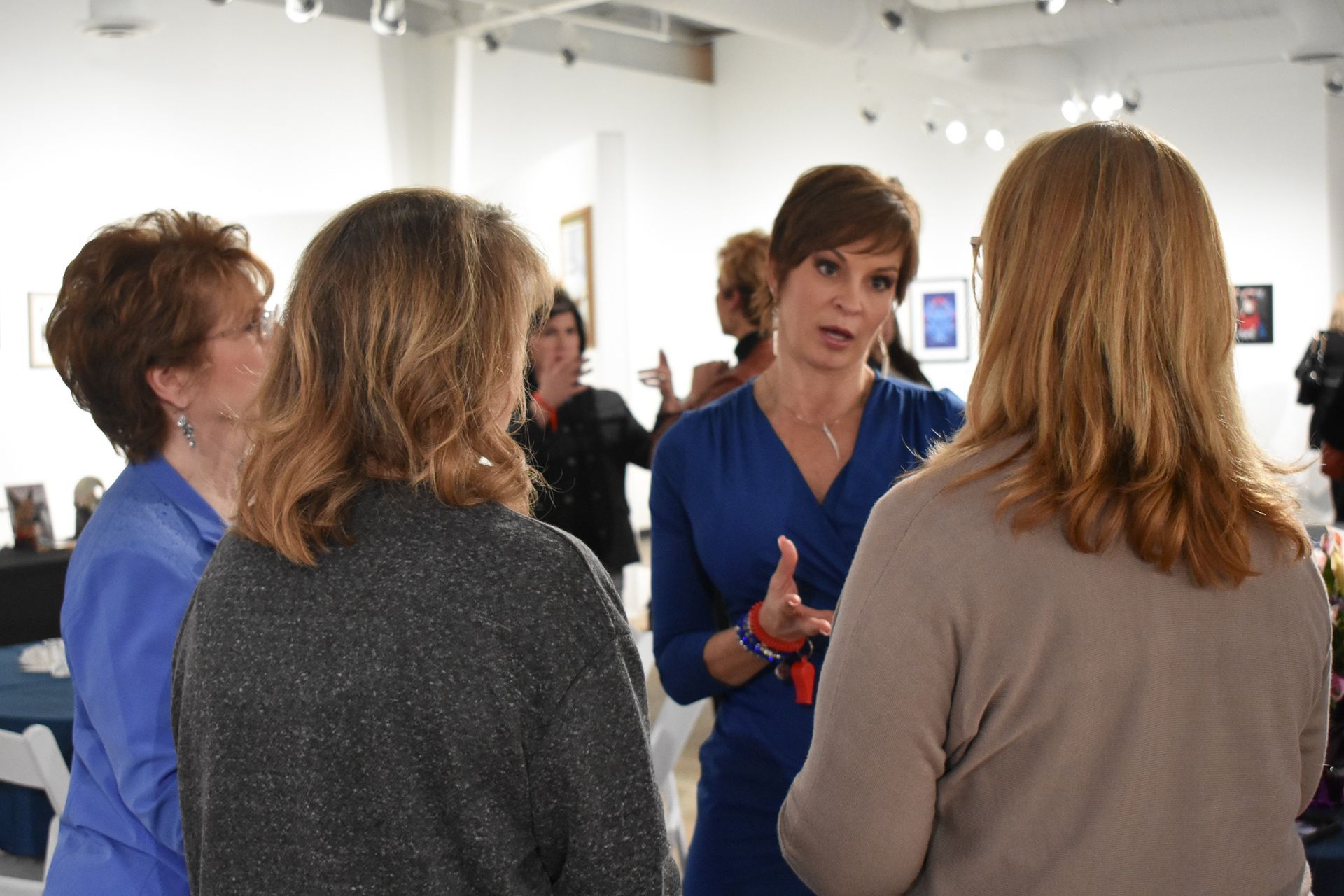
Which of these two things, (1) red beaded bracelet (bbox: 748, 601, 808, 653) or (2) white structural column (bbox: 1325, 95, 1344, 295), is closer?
(1) red beaded bracelet (bbox: 748, 601, 808, 653)

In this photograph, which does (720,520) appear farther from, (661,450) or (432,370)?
(432,370)

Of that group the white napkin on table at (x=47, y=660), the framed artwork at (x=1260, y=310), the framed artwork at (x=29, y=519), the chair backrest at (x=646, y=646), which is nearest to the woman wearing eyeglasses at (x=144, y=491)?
the chair backrest at (x=646, y=646)

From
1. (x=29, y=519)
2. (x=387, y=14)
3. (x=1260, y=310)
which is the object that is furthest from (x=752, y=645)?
(x=1260, y=310)

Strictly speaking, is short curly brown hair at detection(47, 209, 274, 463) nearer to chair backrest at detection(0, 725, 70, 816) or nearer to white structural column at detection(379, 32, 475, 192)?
chair backrest at detection(0, 725, 70, 816)

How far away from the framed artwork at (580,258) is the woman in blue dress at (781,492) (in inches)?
209

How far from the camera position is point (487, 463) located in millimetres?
1104

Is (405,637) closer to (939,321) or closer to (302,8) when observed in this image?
(302,8)

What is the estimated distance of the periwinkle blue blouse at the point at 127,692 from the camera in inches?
54.9

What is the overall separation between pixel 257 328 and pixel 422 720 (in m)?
0.93

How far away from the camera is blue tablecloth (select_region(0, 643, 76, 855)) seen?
269cm

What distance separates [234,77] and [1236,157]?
7.17 m

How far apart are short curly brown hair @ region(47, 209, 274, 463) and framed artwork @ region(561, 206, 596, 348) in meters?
5.56

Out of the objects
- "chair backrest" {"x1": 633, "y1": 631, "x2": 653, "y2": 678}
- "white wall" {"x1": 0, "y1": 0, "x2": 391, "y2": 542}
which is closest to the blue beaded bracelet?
"chair backrest" {"x1": 633, "y1": 631, "x2": 653, "y2": 678}

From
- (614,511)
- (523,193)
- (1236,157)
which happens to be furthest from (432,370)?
(1236,157)
